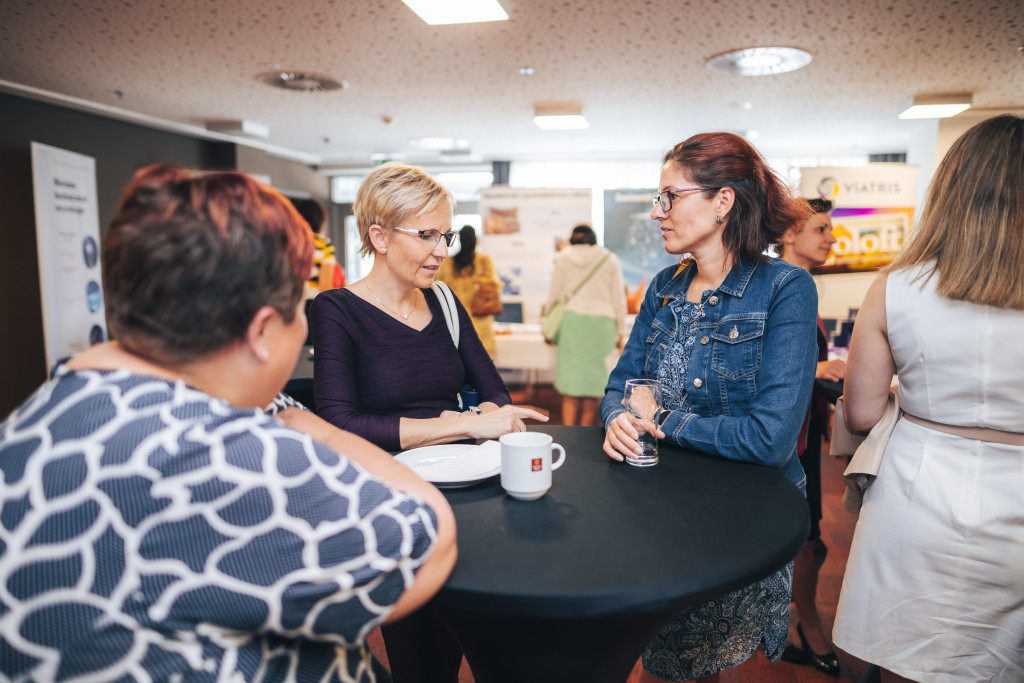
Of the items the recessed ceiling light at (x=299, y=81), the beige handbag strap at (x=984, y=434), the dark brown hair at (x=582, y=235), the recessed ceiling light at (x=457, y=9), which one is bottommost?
the beige handbag strap at (x=984, y=434)

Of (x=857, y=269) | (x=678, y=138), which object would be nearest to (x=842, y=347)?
(x=857, y=269)

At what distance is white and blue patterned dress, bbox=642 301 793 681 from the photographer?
133cm

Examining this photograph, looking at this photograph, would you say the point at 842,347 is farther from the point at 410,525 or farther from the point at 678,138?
the point at 678,138

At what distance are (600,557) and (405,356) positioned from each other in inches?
35.6

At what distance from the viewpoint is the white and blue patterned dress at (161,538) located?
605 millimetres

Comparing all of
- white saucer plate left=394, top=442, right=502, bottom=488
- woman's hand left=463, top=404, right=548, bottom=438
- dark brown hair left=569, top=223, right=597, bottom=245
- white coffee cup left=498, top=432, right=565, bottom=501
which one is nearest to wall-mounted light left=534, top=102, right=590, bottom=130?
dark brown hair left=569, top=223, right=597, bottom=245

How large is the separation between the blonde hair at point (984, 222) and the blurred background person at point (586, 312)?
12.3 ft

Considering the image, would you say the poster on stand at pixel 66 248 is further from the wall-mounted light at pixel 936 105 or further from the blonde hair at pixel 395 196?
the wall-mounted light at pixel 936 105

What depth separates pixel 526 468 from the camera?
1.04m

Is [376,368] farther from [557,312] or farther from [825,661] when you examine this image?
[557,312]

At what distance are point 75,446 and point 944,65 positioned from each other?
20.2ft

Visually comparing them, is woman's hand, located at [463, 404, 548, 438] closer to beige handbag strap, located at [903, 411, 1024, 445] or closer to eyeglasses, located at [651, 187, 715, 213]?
eyeglasses, located at [651, 187, 715, 213]

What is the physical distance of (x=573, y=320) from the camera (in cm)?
519

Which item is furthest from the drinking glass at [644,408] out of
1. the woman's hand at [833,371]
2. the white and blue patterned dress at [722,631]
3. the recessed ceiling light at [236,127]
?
the recessed ceiling light at [236,127]
